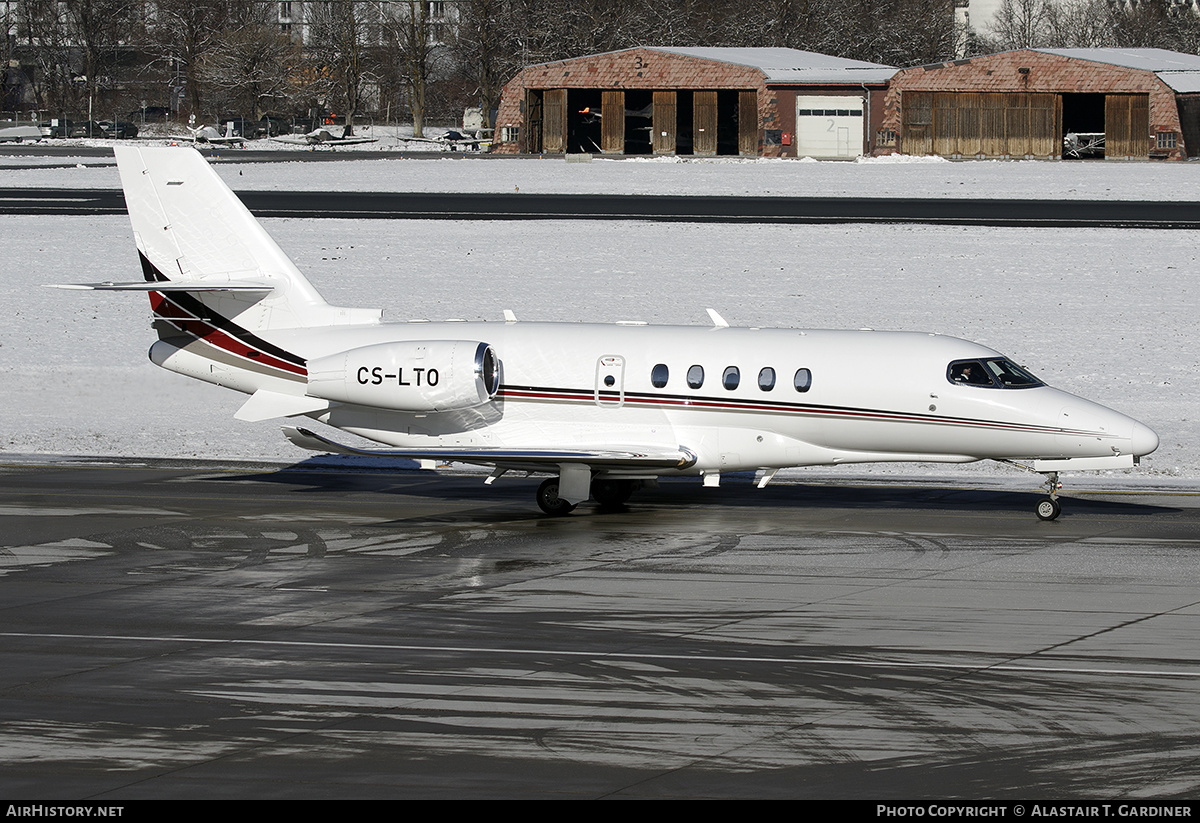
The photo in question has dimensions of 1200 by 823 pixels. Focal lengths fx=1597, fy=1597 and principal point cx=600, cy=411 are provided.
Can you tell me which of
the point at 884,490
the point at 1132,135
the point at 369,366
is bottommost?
the point at 884,490

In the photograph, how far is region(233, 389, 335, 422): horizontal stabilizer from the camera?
26.7 meters

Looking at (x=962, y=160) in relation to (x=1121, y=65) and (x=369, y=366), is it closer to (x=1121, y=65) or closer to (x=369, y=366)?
(x=1121, y=65)

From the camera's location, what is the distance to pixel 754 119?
101250 mm

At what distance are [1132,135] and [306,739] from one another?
8916 cm

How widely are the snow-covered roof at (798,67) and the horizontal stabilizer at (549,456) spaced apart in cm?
7802

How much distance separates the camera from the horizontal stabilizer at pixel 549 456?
2462cm

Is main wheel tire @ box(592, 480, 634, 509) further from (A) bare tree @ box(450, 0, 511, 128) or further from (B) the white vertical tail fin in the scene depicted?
(A) bare tree @ box(450, 0, 511, 128)

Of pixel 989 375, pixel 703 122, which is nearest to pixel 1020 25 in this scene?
pixel 703 122

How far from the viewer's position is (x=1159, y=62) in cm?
9944

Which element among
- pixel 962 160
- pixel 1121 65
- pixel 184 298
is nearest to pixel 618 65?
pixel 962 160

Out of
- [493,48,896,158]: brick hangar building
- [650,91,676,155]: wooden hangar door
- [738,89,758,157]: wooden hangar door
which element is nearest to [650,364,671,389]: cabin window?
[493,48,896,158]: brick hangar building

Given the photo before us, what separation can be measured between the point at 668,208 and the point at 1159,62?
2079 inches

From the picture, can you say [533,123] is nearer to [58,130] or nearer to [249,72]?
[58,130]

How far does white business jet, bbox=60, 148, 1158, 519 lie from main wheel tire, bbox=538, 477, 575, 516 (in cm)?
2
